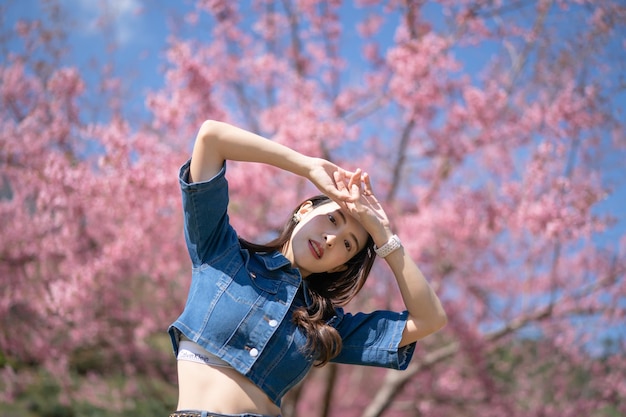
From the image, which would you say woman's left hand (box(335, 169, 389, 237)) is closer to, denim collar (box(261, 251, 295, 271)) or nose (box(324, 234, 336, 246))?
nose (box(324, 234, 336, 246))

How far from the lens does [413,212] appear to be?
22.7ft

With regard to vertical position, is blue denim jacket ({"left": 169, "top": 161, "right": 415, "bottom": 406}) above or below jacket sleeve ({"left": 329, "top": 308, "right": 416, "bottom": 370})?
A: above

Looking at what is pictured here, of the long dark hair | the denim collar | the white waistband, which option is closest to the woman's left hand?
the long dark hair

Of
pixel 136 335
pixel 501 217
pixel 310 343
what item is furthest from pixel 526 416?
pixel 310 343

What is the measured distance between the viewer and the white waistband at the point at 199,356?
1.57 meters

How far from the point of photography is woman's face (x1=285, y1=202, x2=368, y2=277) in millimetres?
1732

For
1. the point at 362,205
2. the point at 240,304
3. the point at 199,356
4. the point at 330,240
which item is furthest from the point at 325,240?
the point at 199,356

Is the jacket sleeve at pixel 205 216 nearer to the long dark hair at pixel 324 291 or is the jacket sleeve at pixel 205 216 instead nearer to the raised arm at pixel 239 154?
the raised arm at pixel 239 154

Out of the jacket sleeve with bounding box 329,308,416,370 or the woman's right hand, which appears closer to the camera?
the woman's right hand

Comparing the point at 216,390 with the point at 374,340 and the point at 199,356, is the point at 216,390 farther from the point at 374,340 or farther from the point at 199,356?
the point at 374,340

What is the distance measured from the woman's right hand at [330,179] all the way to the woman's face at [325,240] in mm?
→ 94

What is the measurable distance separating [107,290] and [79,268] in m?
0.40

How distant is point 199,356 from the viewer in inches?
61.8

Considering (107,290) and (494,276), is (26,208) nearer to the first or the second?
(107,290)
